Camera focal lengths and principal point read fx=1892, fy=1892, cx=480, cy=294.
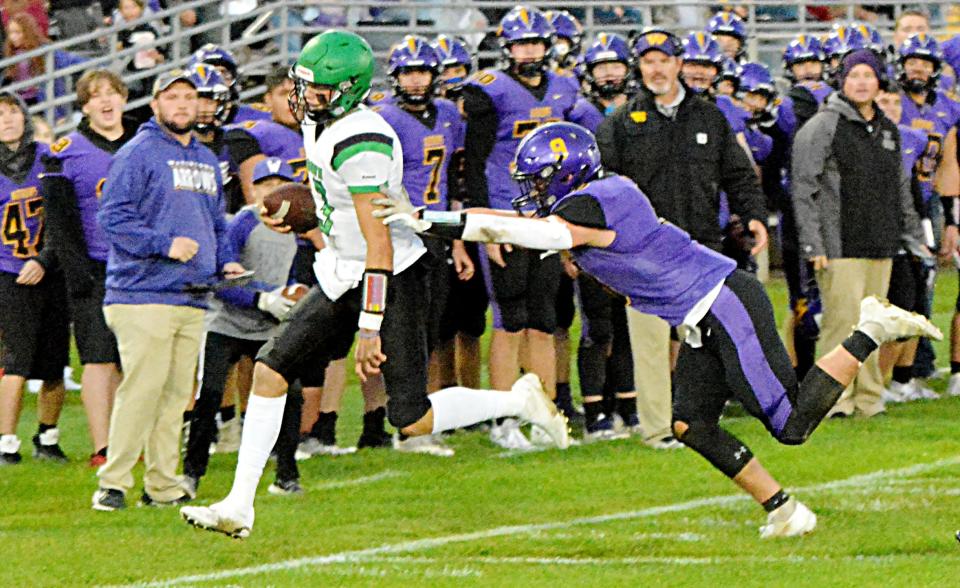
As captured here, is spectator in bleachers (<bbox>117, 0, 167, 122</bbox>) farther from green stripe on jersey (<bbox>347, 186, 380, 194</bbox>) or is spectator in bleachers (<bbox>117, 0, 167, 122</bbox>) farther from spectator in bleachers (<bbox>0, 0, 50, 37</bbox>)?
green stripe on jersey (<bbox>347, 186, 380, 194</bbox>)

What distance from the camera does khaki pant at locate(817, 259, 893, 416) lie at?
35.0 feet

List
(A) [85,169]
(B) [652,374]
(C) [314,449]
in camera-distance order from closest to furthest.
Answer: (A) [85,169] → (B) [652,374] → (C) [314,449]

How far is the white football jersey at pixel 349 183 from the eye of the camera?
22.4 ft

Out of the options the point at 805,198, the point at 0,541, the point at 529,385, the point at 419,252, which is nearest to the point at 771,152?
the point at 805,198

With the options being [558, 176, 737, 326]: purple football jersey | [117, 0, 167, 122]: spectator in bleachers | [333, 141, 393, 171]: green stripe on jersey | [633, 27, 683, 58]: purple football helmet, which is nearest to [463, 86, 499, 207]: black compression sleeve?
[633, 27, 683, 58]: purple football helmet

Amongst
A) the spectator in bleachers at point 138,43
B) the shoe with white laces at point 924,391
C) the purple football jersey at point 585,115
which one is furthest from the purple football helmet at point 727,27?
the spectator in bleachers at point 138,43

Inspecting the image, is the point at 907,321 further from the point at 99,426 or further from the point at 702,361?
the point at 99,426

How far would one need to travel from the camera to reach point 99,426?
949 centimetres

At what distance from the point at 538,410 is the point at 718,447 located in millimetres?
1044

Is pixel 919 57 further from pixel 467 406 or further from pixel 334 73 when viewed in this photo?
pixel 334 73

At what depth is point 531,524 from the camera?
7.66m

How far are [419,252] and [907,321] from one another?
1.93 m

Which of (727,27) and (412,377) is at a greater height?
(727,27)

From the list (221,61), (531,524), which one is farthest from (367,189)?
(221,61)
